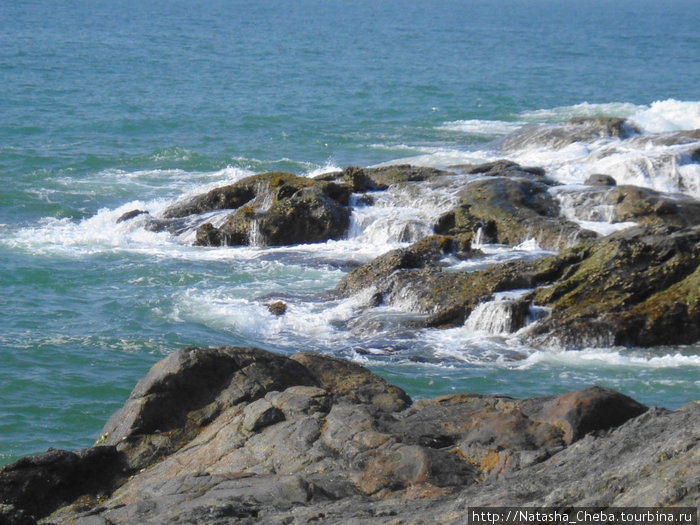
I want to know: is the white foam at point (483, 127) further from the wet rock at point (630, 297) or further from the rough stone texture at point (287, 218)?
the wet rock at point (630, 297)

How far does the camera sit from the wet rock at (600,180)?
85.5 ft

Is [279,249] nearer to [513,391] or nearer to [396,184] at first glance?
[396,184]

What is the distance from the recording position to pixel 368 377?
453 inches

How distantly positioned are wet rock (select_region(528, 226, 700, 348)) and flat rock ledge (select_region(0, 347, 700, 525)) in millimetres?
6394

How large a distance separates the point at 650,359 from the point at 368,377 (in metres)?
6.59

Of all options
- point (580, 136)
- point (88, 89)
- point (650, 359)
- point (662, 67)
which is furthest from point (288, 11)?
point (650, 359)

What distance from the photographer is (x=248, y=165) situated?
1388 inches

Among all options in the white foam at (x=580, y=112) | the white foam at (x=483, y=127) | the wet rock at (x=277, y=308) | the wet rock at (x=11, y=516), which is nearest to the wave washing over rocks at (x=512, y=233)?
the wet rock at (x=277, y=308)

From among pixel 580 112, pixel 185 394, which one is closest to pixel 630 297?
pixel 185 394

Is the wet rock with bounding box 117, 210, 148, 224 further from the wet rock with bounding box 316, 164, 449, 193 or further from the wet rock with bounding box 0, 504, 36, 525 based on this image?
the wet rock with bounding box 0, 504, 36, 525

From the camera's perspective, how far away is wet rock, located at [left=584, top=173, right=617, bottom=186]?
85.5ft

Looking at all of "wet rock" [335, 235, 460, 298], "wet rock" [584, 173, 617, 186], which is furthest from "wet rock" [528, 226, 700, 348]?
"wet rock" [584, 173, 617, 186]

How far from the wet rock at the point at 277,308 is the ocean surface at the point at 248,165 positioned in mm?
155

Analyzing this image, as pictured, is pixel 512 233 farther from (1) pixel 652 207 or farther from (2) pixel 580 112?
(2) pixel 580 112
